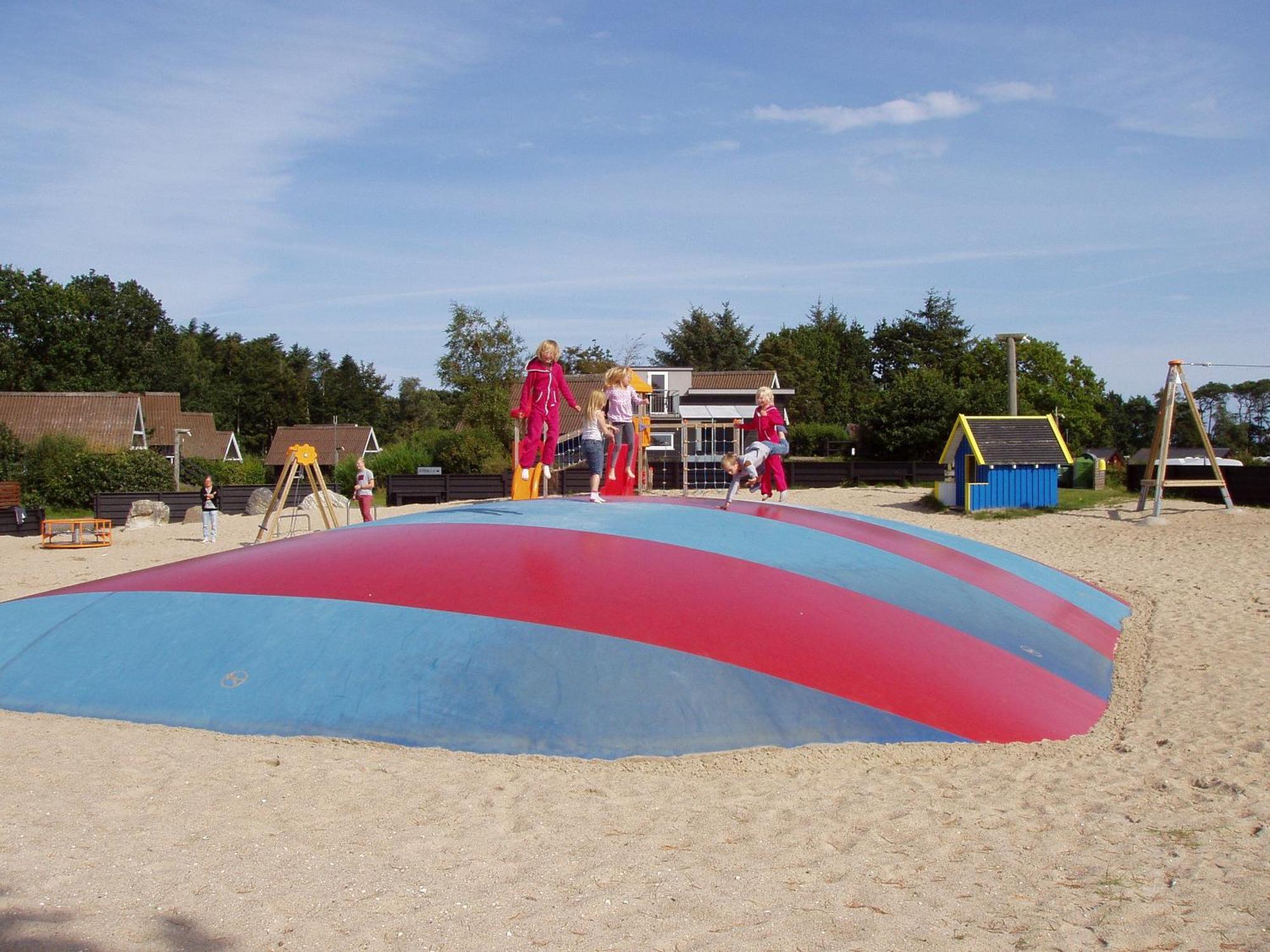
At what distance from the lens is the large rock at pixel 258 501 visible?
91.7 ft

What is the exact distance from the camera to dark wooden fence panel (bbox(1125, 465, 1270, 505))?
69.7 feet

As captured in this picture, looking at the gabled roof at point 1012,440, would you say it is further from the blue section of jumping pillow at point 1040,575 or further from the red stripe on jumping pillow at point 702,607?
the red stripe on jumping pillow at point 702,607

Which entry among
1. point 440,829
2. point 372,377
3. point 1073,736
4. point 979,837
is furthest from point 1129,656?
point 372,377

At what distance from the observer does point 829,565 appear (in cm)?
820

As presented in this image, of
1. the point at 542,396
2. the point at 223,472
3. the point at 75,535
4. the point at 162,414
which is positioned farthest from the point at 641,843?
the point at 162,414

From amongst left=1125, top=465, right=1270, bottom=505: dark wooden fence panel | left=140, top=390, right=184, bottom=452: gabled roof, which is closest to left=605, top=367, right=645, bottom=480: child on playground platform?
left=1125, top=465, right=1270, bottom=505: dark wooden fence panel

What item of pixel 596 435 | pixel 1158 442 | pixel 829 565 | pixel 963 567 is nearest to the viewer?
pixel 829 565

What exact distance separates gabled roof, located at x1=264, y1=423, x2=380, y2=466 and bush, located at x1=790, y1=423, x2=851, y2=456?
85.6ft

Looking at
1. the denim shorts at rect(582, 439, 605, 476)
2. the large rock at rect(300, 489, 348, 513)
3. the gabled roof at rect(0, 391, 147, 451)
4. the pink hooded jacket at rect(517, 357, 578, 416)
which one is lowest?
the large rock at rect(300, 489, 348, 513)

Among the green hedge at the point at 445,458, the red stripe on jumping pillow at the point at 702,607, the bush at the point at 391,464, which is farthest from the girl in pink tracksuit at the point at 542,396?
the bush at the point at 391,464

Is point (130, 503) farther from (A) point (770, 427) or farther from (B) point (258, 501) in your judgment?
(A) point (770, 427)

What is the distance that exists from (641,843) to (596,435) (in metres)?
5.62

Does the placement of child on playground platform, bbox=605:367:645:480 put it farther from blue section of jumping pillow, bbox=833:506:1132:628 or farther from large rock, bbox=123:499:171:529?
large rock, bbox=123:499:171:529

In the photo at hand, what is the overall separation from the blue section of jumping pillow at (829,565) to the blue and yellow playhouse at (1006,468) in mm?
14171
